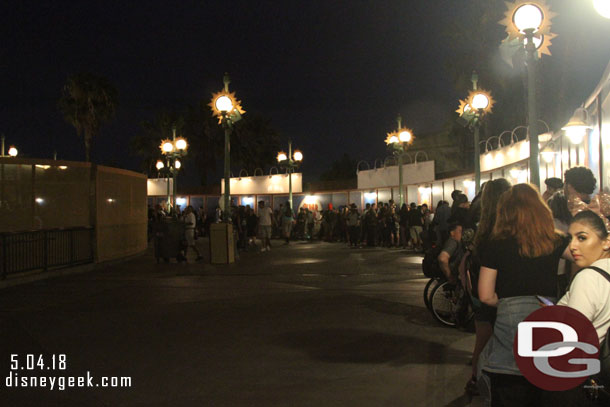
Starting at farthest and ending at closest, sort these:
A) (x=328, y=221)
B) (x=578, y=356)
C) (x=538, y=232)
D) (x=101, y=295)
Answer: (x=328, y=221), (x=101, y=295), (x=538, y=232), (x=578, y=356)

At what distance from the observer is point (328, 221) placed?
29062mm

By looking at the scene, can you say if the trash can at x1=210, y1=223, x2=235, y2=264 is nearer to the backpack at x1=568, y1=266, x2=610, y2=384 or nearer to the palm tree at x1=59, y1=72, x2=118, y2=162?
the backpack at x1=568, y1=266, x2=610, y2=384

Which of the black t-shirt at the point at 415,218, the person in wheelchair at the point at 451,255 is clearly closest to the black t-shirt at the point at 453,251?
the person in wheelchair at the point at 451,255

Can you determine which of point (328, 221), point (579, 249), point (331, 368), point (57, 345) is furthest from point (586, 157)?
point (328, 221)

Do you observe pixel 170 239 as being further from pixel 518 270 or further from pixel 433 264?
pixel 518 270

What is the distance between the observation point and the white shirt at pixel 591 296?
9.96 feet

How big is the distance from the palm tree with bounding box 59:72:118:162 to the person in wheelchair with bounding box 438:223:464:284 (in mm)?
37955

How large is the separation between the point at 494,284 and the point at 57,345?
5.60 metres

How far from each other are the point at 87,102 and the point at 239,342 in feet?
124

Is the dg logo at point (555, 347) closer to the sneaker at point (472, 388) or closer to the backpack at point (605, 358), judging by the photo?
the backpack at point (605, 358)

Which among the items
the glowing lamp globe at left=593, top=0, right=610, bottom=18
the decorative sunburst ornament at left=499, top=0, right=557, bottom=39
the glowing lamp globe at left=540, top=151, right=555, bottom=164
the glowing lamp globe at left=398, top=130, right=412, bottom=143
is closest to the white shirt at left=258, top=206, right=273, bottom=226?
the glowing lamp globe at left=398, top=130, right=412, bottom=143

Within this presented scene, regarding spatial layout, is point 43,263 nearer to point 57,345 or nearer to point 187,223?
point 187,223

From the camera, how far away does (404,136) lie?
24516 millimetres

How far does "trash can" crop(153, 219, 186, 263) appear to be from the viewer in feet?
55.7
